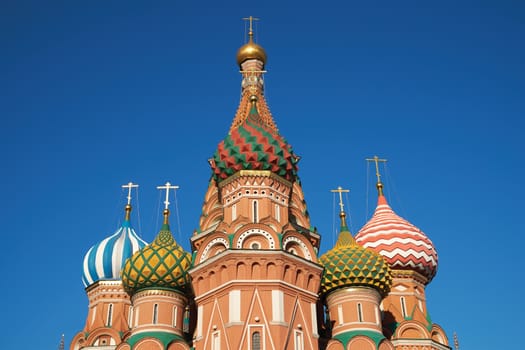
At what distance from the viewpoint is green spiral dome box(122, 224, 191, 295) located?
21.6 metres

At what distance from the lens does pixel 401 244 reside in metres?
26.2

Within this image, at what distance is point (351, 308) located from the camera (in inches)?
824

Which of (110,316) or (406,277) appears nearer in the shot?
(406,277)

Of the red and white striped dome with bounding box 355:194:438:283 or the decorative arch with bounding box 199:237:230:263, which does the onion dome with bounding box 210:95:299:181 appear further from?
the red and white striped dome with bounding box 355:194:438:283

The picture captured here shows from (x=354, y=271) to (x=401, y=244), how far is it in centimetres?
561

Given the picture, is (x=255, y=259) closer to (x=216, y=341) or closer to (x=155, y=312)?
(x=216, y=341)

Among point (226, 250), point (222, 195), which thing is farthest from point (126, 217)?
point (226, 250)

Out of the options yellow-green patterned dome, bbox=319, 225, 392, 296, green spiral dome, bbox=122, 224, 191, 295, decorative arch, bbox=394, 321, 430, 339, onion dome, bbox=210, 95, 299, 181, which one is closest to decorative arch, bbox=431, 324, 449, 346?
decorative arch, bbox=394, 321, 430, 339

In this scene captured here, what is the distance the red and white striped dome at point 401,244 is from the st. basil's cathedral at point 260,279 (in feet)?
0.15

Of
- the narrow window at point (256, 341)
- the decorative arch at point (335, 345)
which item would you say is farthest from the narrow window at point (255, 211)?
the decorative arch at point (335, 345)

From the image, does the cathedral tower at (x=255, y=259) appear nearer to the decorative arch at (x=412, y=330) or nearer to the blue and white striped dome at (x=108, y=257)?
the decorative arch at (x=412, y=330)

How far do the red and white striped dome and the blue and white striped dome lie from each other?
9.31 metres

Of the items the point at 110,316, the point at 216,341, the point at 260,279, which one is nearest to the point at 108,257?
the point at 110,316

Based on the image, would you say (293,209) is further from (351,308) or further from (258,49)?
(258,49)
